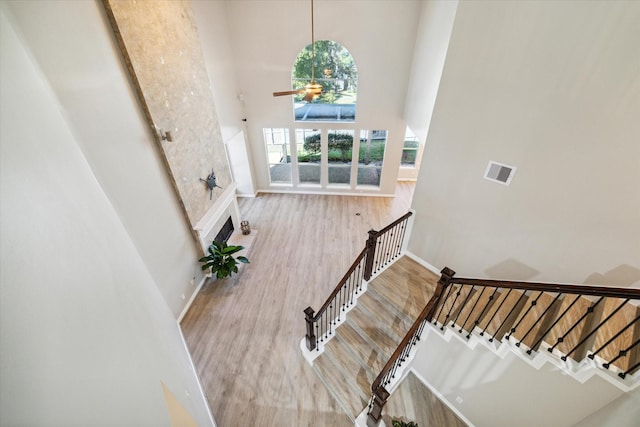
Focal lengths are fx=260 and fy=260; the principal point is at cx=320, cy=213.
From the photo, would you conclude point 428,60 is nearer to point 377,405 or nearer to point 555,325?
point 555,325

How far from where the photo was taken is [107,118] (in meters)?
3.29

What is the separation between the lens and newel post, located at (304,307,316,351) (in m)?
3.81

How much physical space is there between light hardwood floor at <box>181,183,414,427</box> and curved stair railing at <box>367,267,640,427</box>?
1236 mm

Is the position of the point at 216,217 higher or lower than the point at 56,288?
lower

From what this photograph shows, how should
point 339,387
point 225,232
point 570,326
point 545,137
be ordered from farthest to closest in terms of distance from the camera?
point 225,232
point 339,387
point 545,137
point 570,326

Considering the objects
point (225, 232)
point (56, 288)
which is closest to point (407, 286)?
point (56, 288)

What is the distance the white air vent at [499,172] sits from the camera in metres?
3.58

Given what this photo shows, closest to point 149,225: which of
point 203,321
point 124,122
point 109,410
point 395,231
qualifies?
point 124,122

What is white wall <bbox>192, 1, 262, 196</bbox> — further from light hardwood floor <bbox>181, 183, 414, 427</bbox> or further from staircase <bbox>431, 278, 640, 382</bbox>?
staircase <bbox>431, 278, 640, 382</bbox>

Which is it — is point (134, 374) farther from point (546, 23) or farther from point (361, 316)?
point (546, 23)

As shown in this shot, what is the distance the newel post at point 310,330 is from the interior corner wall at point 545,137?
287 centimetres

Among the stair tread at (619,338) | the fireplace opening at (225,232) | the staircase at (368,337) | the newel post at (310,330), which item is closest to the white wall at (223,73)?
the fireplace opening at (225,232)

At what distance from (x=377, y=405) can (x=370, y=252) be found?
78.9 inches

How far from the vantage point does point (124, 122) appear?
354 centimetres
